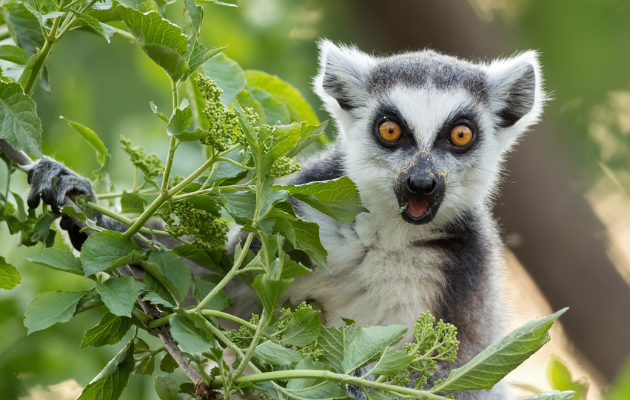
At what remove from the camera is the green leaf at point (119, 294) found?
1463 mm

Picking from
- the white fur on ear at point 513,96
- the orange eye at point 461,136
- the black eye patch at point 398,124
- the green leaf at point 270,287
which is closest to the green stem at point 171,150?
the green leaf at point 270,287

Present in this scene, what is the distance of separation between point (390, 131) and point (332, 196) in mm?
1336

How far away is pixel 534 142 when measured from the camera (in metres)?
5.36

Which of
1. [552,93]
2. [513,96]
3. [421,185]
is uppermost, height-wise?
[552,93]

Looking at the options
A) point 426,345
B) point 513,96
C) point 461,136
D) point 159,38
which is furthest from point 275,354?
point 513,96

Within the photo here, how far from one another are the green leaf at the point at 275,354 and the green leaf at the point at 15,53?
1.07 meters

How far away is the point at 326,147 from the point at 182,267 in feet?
6.33

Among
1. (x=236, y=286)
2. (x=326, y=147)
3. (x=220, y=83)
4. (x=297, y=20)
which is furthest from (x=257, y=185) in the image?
(x=297, y=20)

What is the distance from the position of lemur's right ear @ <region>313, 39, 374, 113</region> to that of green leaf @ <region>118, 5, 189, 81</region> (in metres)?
1.77

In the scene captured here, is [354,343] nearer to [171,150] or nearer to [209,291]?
[209,291]

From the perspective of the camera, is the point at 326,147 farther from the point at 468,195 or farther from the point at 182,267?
the point at 182,267

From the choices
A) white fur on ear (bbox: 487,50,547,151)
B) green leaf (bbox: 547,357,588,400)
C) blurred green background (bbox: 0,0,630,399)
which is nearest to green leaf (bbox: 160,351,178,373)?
green leaf (bbox: 547,357,588,400)

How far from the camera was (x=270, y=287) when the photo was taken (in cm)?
132

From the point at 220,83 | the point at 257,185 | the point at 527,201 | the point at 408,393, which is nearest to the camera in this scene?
the point at 408,393
